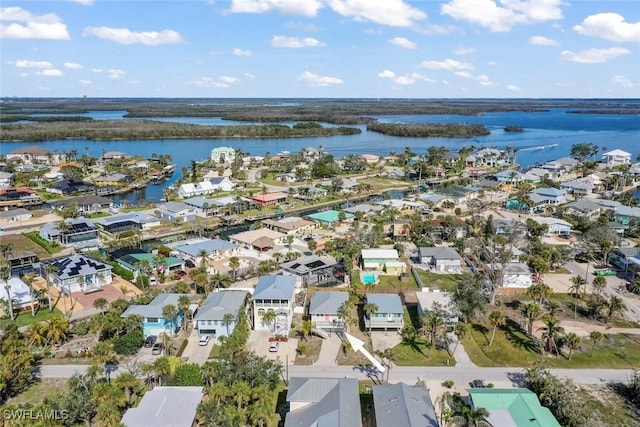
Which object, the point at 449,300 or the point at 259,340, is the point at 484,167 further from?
the point at 259,340

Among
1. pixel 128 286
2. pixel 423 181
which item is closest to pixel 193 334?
pixel 128 286

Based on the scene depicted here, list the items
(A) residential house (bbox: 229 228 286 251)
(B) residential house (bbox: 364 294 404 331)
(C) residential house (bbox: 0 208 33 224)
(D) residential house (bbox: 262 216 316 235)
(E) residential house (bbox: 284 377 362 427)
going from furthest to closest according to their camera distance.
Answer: (C) residential house (bbox: 0 208 33 224)
(D) residential house (bbox: 262 216 316 235)
(A) residential house (bbox: 229 228 286 251)
(B) residential house (bbox: 364 294 404 331)
(E) residential house (bbox: 284 377 362 427)

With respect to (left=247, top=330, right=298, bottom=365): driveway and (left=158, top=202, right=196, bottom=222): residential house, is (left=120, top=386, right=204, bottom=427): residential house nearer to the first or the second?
(left=247, top=330, right=298, bottom=365): driveway

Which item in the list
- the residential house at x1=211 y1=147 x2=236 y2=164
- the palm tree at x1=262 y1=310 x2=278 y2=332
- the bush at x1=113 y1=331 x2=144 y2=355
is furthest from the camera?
the residential house at x1=211 y1=147 x2=236 y2=164

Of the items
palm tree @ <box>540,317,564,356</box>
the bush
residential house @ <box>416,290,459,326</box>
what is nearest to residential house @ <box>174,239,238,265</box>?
the bush

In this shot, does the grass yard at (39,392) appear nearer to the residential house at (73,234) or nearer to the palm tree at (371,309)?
the palm tree at (371,309)

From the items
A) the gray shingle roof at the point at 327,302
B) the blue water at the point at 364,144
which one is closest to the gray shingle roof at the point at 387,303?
the gray shingle roof at the point at 327,302
